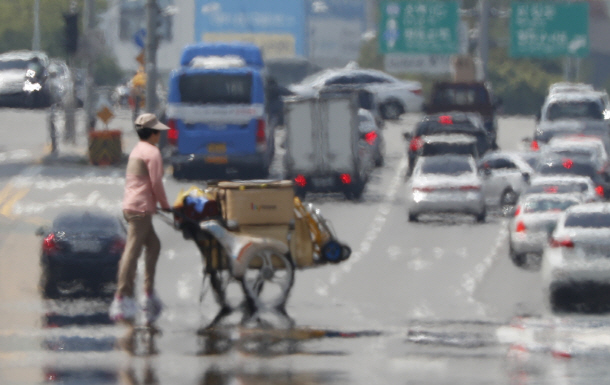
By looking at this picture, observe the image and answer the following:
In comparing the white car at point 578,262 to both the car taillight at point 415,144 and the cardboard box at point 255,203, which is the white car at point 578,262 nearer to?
the cardboard box at point 255,203

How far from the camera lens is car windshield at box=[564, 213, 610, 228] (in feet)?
53.1

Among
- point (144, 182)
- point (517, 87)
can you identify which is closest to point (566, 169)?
point (144, 182)

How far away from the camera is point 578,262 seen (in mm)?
15898

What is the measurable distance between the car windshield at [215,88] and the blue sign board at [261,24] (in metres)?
59.3

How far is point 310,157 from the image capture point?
29453mm

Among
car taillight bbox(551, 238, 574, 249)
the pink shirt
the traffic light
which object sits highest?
the traffic light

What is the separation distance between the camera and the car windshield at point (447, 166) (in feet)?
91.6

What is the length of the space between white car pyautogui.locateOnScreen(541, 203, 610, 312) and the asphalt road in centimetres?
39

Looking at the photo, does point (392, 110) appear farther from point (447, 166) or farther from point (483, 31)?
point (447, 166)

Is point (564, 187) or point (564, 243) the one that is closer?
point (564, 243)

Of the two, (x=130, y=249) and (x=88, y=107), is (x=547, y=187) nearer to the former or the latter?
(x=130, y=249)

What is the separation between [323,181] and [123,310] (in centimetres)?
1672

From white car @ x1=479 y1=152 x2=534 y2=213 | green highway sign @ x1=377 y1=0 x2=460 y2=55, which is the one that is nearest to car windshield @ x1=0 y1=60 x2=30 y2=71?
green highway sign @ x1=377 y1=0 x2=460 y2=55

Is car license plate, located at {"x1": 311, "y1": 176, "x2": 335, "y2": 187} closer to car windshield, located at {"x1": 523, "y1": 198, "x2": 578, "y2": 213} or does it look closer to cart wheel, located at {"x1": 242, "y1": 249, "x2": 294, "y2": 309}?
car windshield, located at {"x1": 523, "y1": 198, "x2": 578, "y2": 213}
